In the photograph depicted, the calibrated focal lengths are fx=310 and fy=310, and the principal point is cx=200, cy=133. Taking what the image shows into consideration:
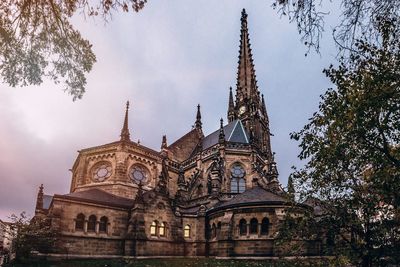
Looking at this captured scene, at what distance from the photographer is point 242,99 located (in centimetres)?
5375

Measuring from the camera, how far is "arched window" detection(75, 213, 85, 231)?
25119 mm

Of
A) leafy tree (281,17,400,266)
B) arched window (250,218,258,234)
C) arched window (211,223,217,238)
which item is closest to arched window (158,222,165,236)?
arched window (211,223,217,238)

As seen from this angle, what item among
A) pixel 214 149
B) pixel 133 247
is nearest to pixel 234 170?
pixel 214 149

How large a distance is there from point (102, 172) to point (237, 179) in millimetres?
15960

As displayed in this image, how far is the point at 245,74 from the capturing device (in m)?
56.7

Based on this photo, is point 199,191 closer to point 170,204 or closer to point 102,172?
→ point 170,204

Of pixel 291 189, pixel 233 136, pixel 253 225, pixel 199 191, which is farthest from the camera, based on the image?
pixel 233 136

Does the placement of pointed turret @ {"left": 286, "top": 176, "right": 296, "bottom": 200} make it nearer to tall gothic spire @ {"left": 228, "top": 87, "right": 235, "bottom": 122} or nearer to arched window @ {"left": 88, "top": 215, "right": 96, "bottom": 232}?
arched window @ {"left": 88, "top": 215, "right": 96, "bottom": 232}

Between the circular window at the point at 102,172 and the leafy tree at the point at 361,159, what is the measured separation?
26.1 metres

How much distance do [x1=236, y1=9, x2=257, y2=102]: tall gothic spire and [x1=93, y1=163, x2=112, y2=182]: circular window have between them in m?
27.0

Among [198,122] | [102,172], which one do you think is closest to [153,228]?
[102,172]

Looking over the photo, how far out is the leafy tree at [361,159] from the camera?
370 inches

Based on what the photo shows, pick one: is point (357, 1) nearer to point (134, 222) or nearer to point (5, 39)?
point (5, 39)

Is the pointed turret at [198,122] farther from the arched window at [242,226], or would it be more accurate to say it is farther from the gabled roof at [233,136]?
the arched window at [242,226]
